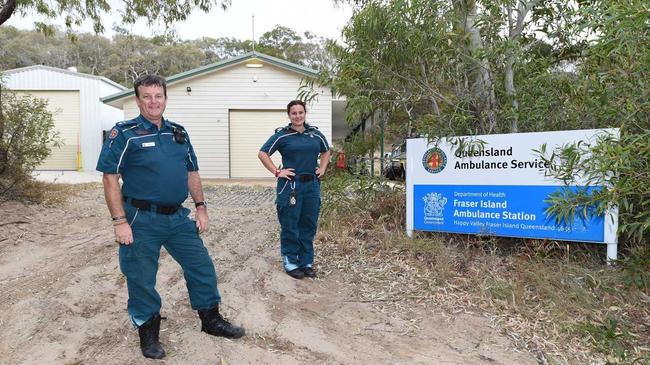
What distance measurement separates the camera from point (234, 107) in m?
16.3

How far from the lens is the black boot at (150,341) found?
3.29 metres

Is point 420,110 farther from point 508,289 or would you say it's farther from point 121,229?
point 121,229

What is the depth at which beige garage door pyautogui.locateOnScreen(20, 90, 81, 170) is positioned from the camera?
814 inches

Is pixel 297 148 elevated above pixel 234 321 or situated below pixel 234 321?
above

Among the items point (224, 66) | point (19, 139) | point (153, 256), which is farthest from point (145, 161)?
point (224, 66)

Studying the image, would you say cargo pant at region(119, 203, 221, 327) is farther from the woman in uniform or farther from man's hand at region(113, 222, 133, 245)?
the woman in uniform

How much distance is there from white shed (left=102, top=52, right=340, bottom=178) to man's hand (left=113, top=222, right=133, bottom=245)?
12.9 metres

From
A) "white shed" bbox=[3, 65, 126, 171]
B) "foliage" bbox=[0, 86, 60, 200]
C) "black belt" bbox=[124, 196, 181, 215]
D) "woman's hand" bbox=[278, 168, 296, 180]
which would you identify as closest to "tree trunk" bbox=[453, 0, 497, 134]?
"woman's hand" bbox=[278, 168, 296, 180]

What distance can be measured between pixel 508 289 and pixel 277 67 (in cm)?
1269

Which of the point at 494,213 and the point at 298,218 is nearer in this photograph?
the point at 298,218

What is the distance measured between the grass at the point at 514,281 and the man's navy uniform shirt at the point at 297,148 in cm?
118

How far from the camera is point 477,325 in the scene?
13.1ft

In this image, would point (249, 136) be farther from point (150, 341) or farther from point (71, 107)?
point (150, 341)

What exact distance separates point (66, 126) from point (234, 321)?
19700mm
